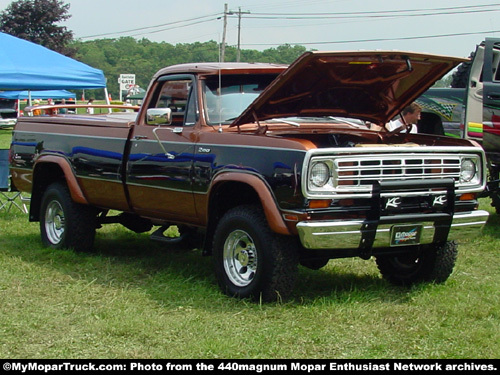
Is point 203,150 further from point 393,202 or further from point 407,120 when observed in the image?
point 407,120

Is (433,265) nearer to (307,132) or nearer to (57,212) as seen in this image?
(307,132)

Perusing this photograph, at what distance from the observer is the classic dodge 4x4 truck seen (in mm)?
5570

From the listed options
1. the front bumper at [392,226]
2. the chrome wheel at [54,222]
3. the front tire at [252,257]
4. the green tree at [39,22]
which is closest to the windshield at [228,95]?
the front tire at [252,257]

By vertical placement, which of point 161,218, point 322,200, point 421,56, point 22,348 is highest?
point 421,56

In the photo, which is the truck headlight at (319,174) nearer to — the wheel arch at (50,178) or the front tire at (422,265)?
the front tire at (422,265)

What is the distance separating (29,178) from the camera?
885 cm

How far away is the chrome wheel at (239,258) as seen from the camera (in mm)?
6086

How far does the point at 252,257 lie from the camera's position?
609 cm

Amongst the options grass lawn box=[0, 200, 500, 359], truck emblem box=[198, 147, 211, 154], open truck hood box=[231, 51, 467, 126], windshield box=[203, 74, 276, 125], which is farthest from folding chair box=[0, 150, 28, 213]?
open truck hood box=[231, 51, 467, 126]

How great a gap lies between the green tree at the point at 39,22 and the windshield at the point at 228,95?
4875cm

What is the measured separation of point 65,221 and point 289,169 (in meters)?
3.58

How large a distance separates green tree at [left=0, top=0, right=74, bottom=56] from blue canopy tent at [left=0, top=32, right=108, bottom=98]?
137ft

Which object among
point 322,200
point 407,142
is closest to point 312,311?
point 322,200

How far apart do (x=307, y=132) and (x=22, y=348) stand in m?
2.96
